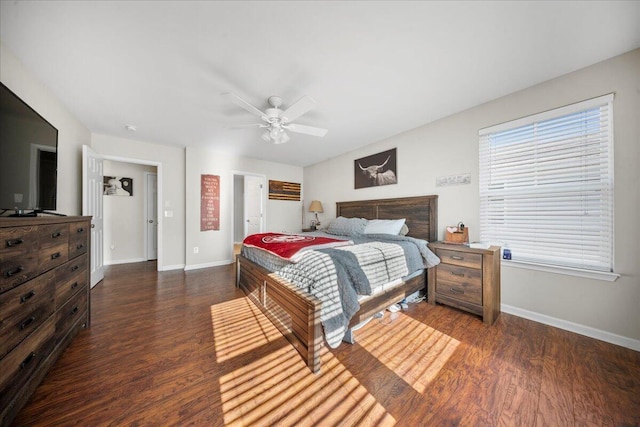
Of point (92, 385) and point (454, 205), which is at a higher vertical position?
point (454, 205)

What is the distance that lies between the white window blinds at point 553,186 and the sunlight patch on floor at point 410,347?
4.39ft

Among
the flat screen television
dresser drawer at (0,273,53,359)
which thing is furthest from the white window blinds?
the flat screen television

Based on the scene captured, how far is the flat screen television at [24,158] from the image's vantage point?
4.31 ft

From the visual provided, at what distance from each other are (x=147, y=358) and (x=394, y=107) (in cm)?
331

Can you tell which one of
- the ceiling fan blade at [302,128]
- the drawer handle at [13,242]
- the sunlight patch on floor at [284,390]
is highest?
the ceiling fan blade at [302,128]

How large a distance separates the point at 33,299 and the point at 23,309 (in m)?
0.09

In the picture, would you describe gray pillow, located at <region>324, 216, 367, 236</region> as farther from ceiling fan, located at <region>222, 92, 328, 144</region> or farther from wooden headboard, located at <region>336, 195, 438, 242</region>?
ceiling fan, located at <region>222, 92, 328, 144</region>

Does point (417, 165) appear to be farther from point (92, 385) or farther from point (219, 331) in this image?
point (92, 385)

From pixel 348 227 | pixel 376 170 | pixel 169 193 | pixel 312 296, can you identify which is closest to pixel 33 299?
pixel 312 296

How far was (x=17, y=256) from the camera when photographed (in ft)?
3.64

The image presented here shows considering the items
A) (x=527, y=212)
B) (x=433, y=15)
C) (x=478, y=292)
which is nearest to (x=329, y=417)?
(x=478, y=292)

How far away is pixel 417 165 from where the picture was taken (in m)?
3.15

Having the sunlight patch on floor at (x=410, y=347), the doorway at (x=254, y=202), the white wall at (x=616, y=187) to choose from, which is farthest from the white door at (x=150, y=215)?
the white wall at (x=616, y=187)

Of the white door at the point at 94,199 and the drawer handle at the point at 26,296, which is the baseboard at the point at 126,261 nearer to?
the white door at the point at 94,199
